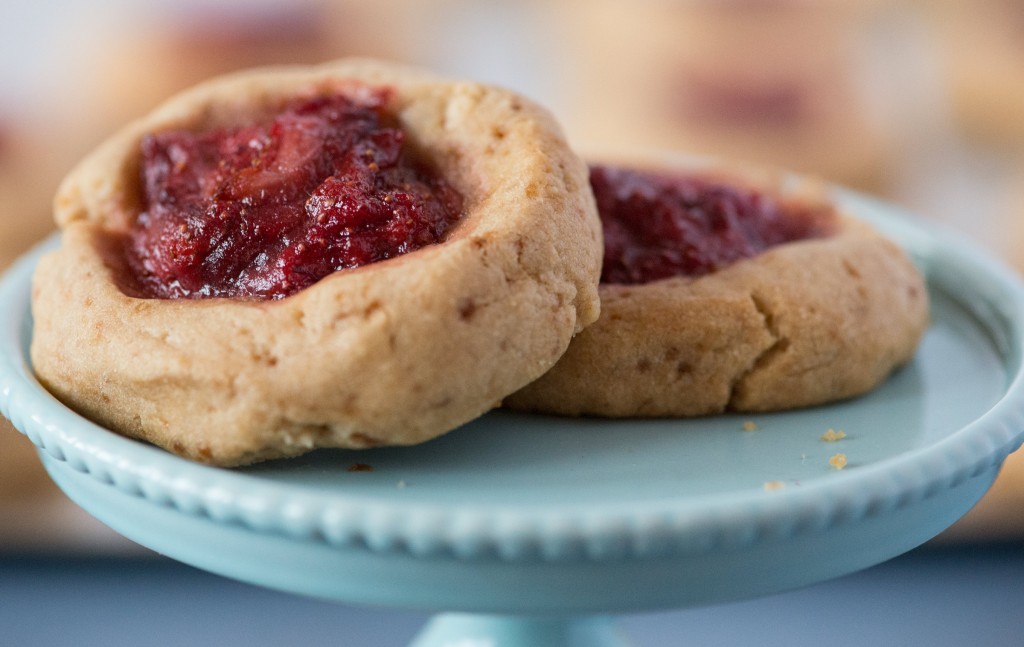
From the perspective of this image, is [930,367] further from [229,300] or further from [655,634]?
[655,634]

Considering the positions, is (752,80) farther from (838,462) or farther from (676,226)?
(838,462)

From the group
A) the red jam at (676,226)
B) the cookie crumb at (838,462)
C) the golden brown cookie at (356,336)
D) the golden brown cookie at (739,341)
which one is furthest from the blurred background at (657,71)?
the cookie crumb at (838,462)

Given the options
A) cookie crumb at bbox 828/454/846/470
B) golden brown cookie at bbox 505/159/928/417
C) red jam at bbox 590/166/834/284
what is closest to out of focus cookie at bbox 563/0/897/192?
red jam at bbox 590/166/834/284

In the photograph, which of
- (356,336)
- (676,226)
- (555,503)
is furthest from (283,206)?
(676,226)

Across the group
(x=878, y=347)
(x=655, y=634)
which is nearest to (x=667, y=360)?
(x=878, y=347)

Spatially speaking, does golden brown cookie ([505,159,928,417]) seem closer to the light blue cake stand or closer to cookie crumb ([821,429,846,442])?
the light blue cake stand

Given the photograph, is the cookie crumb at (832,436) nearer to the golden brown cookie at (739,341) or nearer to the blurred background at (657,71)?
the golden brown cookie at (739,341)
